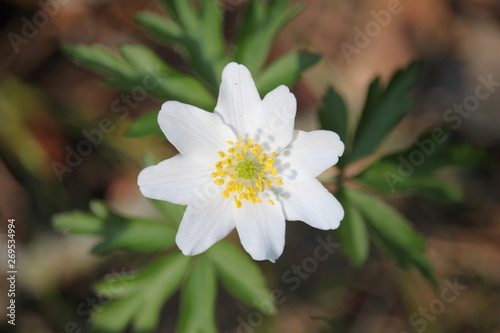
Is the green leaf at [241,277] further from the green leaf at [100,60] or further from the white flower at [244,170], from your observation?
the green leaf at [100,60]

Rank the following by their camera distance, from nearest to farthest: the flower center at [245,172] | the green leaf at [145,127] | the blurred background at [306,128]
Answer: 1. the flower center at [245,172]
2. the green leaf at [145,127]
3. the blurred background at [306,128]

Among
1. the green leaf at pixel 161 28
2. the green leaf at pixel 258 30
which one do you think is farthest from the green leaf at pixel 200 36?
the green leaf at pixel 258 30

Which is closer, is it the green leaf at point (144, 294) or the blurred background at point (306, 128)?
the green leaf at point (144, 294)

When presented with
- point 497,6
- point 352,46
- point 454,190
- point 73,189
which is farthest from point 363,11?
point 73,189

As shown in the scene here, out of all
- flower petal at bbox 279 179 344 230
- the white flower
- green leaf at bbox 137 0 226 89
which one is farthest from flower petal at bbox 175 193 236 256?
green leaf at bbox 137 0 226 89

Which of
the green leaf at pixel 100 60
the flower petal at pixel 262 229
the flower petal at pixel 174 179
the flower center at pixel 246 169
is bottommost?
the flower petal at pixel 262 229

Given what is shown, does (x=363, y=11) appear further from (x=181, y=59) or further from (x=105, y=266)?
(x=105, y=266)

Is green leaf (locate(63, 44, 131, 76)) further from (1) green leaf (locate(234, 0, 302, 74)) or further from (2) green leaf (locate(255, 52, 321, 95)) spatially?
(2) green leaf (locate(255, 52, 321, 95))
